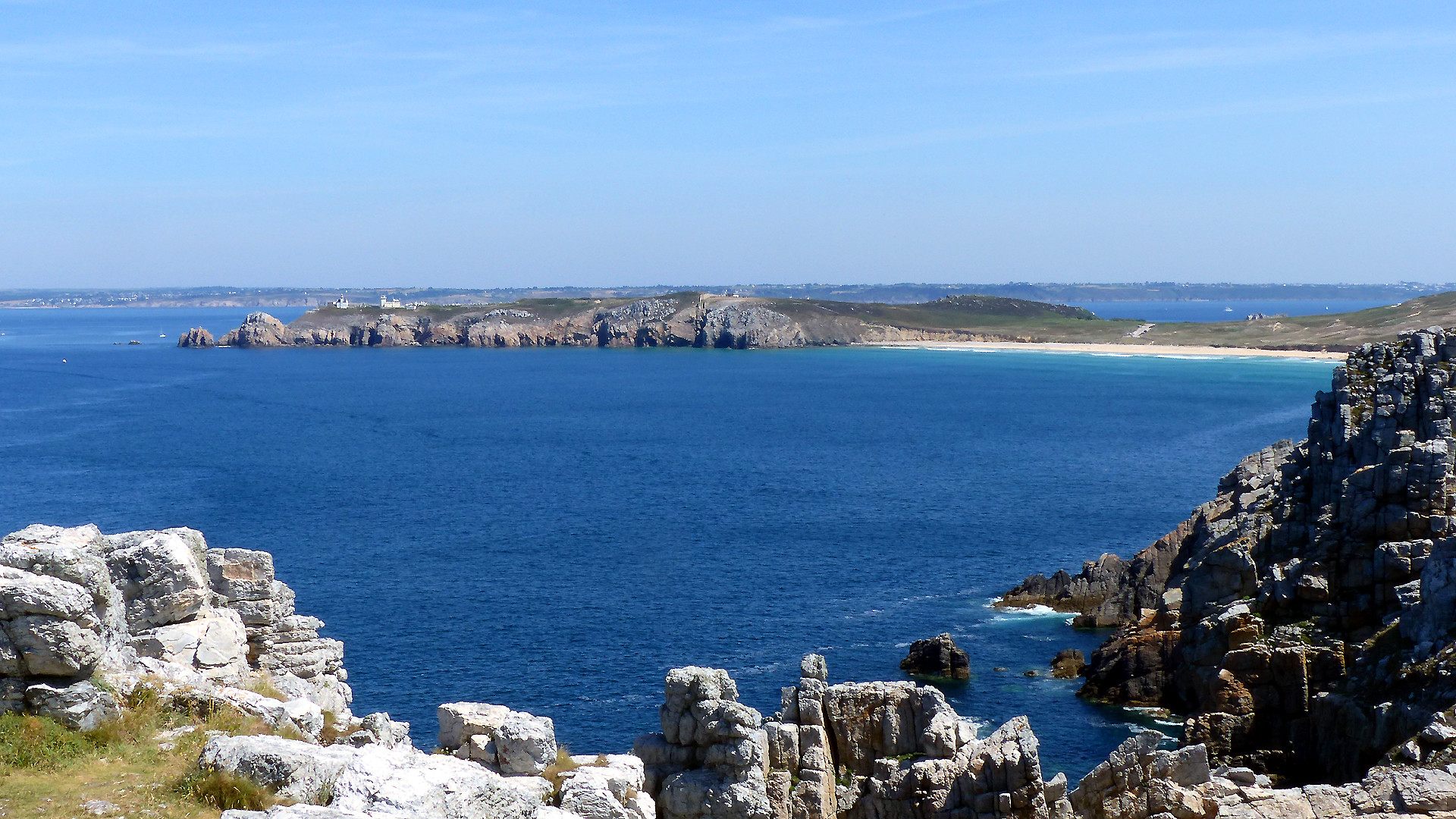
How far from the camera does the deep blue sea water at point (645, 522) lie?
211ft

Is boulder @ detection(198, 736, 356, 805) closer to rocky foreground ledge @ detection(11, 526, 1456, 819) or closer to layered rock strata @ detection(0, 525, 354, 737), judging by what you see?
rocky foreground ledge @ detection(11, 526, 1456, 819)

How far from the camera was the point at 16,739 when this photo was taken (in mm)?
23609

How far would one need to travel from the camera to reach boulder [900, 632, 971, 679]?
63.7m

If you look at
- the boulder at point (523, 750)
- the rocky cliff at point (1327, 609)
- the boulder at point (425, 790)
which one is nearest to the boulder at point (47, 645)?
the boulder at point (425, 790)

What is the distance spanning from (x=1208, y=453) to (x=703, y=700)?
117m

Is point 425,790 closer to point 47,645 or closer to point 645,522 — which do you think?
point 47,645

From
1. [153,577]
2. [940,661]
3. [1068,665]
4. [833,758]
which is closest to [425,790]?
[153,577]

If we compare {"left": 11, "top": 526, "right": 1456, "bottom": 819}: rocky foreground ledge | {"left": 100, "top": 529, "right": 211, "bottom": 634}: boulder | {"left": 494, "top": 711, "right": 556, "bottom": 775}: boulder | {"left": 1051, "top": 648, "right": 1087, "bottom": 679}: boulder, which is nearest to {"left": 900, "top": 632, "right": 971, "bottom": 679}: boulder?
{"left": 1051, "top": 648, "right": 1087, "bottom": 679}: boulder

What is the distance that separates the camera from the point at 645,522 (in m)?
102

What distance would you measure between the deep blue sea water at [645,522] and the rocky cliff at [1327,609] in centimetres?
500

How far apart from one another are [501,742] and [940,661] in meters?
39.6

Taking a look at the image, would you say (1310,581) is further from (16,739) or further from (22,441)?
(22,441)

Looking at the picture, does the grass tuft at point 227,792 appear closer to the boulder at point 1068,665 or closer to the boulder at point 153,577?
the boulder at point 153,577

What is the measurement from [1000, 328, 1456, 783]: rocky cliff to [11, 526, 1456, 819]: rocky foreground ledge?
721 centimetres
